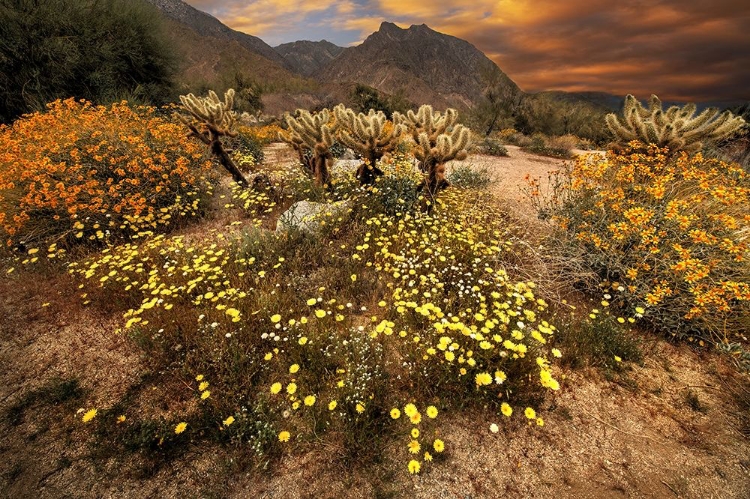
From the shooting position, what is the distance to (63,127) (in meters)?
6.70

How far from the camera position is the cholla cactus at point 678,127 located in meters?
6.34

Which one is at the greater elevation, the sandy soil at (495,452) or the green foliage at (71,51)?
the green foliage at (71,51)

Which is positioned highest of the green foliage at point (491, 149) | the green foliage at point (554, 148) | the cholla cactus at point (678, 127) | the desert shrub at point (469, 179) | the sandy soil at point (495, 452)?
the cholla cactus at point (678, 127)

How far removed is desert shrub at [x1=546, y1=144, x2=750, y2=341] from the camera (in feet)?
12.0

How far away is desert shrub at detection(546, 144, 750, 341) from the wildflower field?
37mm

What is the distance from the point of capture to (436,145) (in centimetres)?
607

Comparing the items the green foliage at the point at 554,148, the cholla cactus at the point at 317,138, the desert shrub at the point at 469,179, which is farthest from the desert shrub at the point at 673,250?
the green foliage at the point at 554,148

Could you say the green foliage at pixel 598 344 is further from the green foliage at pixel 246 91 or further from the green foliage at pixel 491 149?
the green foliage at pixel 246 91

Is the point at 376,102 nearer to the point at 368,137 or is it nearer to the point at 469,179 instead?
the point at 469,179

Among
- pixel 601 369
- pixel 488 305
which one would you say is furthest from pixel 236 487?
pixel 601 369

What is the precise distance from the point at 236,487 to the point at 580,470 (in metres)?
2.77

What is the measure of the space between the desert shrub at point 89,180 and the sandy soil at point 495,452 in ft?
9.76

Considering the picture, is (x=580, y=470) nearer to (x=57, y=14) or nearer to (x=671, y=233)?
(x=671, y=233)

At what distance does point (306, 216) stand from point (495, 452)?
4447 millimetres
